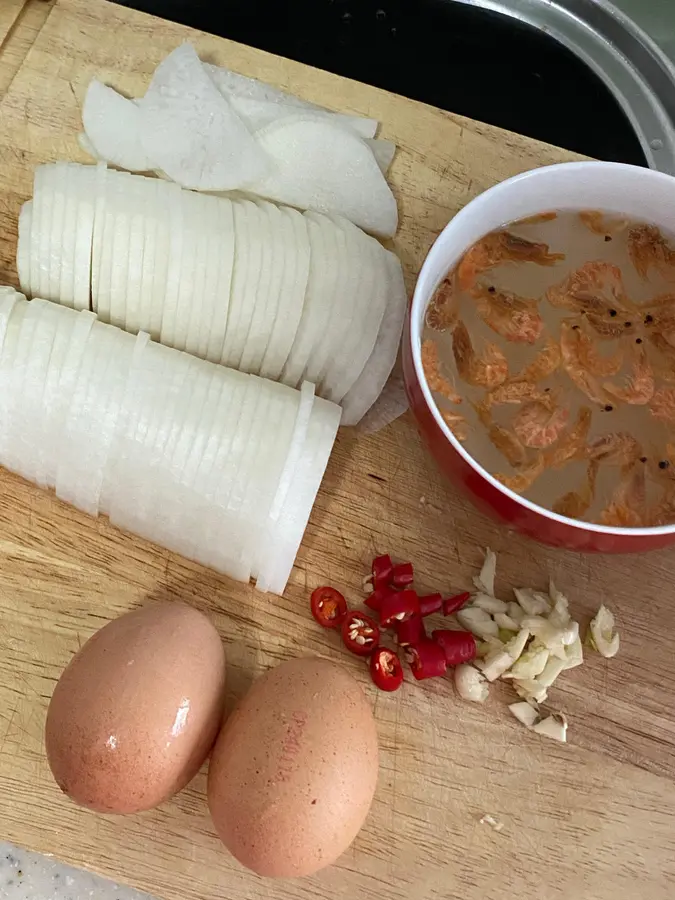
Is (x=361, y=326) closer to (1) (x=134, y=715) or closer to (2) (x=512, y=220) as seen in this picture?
(2) (x=512, y=220)

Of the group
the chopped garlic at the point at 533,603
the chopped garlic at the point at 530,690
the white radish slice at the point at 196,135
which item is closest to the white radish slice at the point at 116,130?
the white radish slice at the point at 196,135

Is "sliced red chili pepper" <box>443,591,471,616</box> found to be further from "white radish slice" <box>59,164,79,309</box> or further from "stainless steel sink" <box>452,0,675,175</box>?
"stainless steel sink" <box>452,0,675,175</box>

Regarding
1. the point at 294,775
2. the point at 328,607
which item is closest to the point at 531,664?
the point at 328,607

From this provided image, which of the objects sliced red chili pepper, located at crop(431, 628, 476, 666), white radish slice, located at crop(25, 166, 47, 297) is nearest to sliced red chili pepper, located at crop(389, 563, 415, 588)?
sliced red chili pepper, located at crop(431, 628, 476, 666)

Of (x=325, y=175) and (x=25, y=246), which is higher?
(x=325, y=175)

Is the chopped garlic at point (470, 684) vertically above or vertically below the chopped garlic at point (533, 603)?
below

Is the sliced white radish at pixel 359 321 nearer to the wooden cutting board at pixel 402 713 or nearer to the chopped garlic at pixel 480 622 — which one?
the wooden cutting board at pixel 402 713

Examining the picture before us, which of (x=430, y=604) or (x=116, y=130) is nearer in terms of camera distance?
(x=430, y=604)
